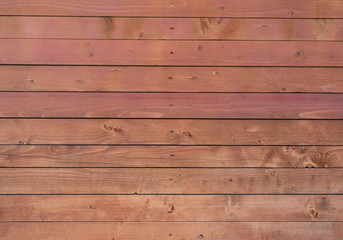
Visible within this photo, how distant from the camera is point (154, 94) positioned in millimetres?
1357

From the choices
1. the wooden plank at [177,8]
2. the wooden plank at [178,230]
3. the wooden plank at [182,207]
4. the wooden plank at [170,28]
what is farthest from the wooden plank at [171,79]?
the wooden plank at [178,230]

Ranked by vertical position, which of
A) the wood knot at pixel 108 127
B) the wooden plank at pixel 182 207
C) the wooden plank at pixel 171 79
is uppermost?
the wooden plank at pixel 171 79

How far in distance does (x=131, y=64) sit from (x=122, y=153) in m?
0.43

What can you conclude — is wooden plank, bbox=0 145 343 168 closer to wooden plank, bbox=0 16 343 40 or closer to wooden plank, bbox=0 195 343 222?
wooden plank, bbox=0 195 343 222

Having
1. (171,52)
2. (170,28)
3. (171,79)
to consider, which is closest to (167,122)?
(171,79)

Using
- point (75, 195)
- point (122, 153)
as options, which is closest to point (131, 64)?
point (122, 153)

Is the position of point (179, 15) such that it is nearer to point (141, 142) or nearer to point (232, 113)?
point (232, 113)

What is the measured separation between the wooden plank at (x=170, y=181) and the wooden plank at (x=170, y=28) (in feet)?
2.11

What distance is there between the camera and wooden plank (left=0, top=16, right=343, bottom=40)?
136 centimetres

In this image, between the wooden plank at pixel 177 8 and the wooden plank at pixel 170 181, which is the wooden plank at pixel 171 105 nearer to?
the wooden plank at pixel 170 181

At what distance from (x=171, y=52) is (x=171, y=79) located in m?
0.13

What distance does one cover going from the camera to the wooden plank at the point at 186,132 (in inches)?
53.2

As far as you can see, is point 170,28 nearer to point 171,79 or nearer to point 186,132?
point 171,79

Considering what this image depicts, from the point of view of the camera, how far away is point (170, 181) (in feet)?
4.44
